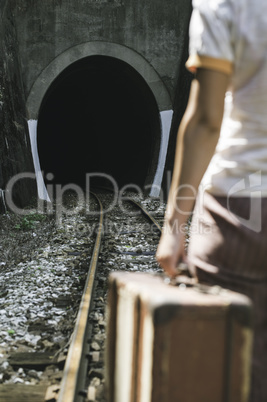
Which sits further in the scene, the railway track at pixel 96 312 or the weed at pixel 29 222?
the weed at pixel 29 222

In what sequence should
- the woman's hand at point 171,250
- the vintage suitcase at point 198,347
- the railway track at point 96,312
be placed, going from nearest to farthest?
the vintage suitcase at point 198,347 < the woman's hand at point 171,250 < the railway track at point 96,312

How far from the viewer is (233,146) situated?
1.24 meters

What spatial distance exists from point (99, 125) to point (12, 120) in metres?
11.1

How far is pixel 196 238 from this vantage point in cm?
133

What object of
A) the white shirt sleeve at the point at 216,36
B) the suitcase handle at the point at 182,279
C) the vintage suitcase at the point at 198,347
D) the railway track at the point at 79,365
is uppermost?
the white shirt sleeve at the point at 216,36

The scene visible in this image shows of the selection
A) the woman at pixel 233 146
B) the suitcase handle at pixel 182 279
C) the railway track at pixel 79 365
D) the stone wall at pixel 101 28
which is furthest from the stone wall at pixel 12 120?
the woman at pixel 233 146

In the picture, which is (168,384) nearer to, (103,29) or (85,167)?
(103,29)

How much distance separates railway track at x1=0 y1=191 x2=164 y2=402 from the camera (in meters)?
2.58

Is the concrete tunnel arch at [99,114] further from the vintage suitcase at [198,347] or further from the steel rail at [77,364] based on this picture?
the vintage suitcase at [198,347]

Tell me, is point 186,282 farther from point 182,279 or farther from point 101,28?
point 101,28

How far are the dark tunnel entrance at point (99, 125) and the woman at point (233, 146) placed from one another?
13167mm

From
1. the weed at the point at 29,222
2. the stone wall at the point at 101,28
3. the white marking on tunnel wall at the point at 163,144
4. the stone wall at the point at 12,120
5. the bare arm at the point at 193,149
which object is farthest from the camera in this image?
the white marking on tunnel wall at the point at 163,144

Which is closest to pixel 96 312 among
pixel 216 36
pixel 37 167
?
pixel 216 36

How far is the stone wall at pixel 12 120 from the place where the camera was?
10383mm
